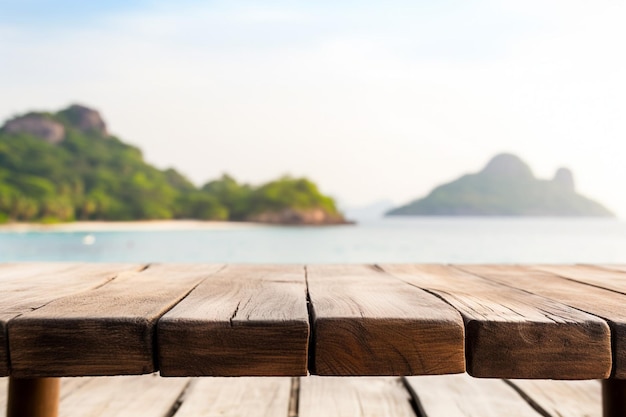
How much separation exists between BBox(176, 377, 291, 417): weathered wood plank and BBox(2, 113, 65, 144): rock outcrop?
203 ft

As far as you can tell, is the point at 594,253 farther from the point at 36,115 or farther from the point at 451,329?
the point at 36,115

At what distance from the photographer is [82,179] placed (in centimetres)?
4997

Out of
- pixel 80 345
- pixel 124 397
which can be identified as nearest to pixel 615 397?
pixel 80 345

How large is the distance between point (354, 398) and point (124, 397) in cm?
67

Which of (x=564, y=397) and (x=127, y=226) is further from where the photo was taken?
(x=127, y=226)

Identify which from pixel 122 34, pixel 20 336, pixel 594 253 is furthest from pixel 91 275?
pixel 122 34

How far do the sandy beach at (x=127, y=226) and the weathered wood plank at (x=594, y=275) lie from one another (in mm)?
49718

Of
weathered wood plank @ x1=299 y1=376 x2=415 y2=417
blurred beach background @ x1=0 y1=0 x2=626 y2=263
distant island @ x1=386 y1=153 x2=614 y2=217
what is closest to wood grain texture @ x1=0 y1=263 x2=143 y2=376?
weathered wood plank @ x1=299 y1=376 x2=415 y2=417

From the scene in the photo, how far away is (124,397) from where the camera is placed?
1534mm

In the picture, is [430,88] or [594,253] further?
[430,88]

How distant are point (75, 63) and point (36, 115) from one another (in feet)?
23.7

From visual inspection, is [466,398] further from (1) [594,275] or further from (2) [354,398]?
(1) [594,275]

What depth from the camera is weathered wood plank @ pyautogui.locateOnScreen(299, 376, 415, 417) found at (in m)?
1.42

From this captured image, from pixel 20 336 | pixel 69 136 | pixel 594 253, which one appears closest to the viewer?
pixel 20 336
